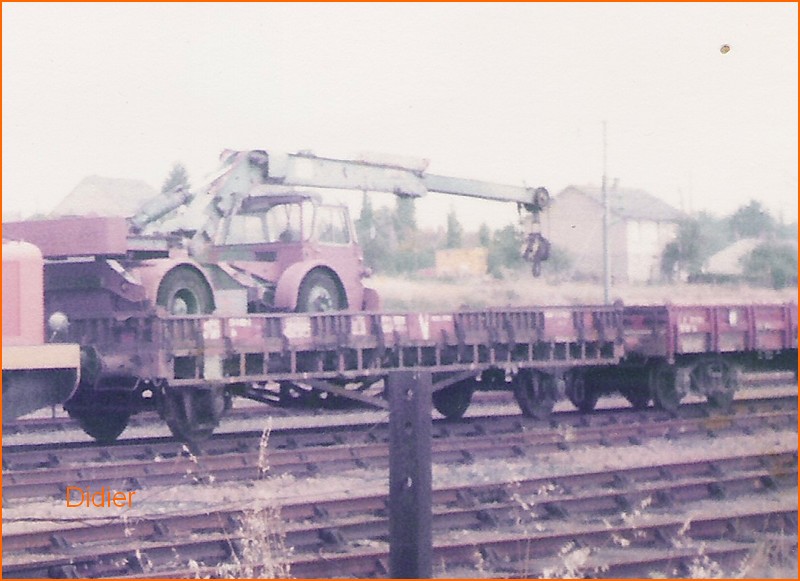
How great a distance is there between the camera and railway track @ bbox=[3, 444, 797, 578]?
7680 millimetres

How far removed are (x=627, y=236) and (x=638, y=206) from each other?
2.21m

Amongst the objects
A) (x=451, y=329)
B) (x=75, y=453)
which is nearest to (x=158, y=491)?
(x=75, y=453)

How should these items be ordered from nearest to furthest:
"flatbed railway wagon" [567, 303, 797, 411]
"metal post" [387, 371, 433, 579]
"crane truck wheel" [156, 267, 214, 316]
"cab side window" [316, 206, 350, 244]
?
"metal post" [387, 371, 433, 579] → "crane truck wheel" [156, 267, 214, 316] → "cab side window" [316, 206, 350, 244] → "flatbed railway wagon" [567, 303, 797, 411]

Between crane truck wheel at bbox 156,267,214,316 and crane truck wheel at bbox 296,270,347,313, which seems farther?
crane truck wheel at bbox 296,270,347,313

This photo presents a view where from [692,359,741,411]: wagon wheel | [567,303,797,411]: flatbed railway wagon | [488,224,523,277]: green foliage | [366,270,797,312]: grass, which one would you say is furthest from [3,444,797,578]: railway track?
[488,224,523,277]: green foliage

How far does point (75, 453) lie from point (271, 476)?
95.1 inches

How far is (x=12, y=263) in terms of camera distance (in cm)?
813

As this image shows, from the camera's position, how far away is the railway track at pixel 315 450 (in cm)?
1108

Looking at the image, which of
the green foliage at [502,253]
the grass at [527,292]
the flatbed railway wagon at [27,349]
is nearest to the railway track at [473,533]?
the flatbed railway wagon at [27,349]

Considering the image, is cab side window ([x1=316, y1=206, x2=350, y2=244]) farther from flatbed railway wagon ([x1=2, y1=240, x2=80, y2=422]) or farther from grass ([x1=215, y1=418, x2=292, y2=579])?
flatbed railway wagon ([x1=2, y1=240, x2=80, y2=422])

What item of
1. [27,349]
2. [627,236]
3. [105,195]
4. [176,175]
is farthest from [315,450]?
[105,195]

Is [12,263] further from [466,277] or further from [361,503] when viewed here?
[466,277]

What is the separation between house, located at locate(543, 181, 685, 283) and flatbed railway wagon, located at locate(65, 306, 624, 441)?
31532 mm

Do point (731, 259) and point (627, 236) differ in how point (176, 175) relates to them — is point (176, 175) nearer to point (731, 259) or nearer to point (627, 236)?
point (627, 236)
